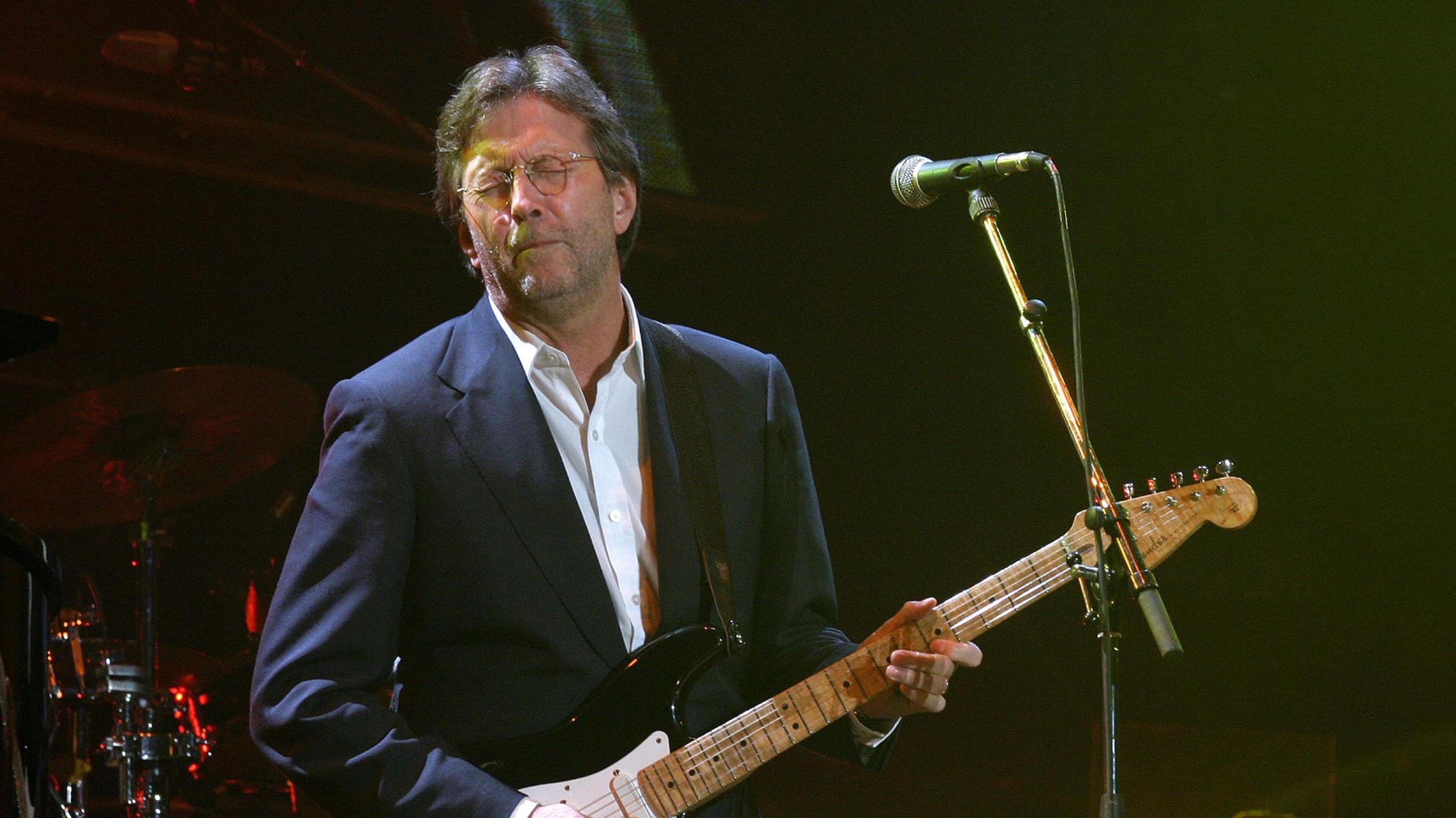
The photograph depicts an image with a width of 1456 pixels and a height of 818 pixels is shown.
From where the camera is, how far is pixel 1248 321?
151 inches

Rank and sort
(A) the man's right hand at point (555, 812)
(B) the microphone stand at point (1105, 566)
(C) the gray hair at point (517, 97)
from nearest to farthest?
(B) the microphone stand at point (1105, 566) → (A) the man's right hand at point (555, 812) → (C) the gray hair at point (517, 97)

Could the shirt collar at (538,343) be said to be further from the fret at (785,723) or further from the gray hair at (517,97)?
the fret at (785,723)

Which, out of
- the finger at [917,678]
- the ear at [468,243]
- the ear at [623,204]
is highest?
the ear at [623,204]

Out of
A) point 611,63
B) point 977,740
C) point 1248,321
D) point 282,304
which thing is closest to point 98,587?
point 282,304

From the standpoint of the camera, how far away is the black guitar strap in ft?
7.47

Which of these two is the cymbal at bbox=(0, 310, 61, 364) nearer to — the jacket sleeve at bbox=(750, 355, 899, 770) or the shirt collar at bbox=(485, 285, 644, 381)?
the shirt collar at bbox=(485, 285, 644, 381)

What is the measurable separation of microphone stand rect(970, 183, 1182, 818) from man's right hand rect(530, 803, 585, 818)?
823 mm

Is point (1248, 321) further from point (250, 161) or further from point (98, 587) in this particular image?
point (98, 587)

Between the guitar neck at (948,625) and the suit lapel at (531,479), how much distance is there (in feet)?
0.92

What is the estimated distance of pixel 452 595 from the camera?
213cm

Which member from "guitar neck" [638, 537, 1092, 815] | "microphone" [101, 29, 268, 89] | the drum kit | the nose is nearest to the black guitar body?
"guitar neck" [638, 537, 1092, 815]

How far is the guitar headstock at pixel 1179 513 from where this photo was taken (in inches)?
89.0

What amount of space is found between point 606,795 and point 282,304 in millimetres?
4346

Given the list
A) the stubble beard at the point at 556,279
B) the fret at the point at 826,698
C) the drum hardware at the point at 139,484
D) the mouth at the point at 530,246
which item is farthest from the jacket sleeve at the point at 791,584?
the drum hardware at the point at 139,484
